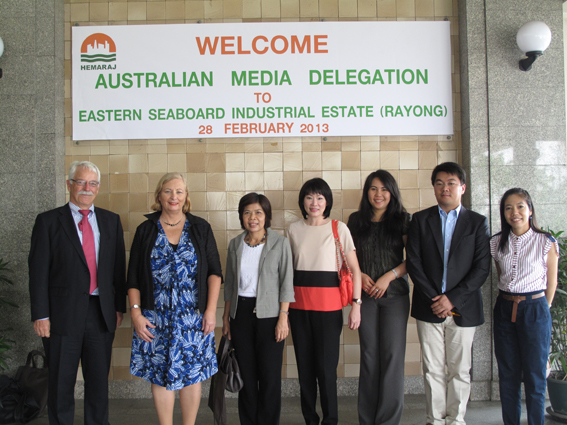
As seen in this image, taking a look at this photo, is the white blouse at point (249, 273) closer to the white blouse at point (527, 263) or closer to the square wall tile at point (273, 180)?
the square wall tile at point (273, 180)

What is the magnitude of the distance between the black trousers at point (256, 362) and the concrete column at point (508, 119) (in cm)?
173

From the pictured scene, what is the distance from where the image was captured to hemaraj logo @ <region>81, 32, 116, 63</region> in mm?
3301

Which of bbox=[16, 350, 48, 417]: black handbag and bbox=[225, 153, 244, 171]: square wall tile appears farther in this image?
bbox=[225, 153, 244, 171]: square wall tile

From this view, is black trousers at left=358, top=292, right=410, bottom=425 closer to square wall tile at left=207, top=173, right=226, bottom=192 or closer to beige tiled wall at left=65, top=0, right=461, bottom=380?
beige tiled wall at left=65, top=0, right=461, bottom=380

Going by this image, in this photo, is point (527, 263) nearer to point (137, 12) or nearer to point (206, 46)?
point (206, 46)

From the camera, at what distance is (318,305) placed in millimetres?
2510

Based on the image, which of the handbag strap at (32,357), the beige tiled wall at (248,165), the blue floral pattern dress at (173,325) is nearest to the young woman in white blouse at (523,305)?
the beige tiled wall at (248,165)

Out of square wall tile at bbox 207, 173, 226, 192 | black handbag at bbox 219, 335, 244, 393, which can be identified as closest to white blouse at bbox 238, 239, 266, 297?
black handbag at bbox 219, 335, 244, 393

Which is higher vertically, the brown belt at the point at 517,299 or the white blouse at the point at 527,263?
the white blouse at the point at 527,263

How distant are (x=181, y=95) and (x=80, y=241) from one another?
56.4 inches

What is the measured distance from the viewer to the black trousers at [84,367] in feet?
7.96

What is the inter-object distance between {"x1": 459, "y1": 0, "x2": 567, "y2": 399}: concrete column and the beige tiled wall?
1.04ft

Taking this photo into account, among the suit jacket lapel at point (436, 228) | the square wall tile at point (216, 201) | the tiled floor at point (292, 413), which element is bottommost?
the tiled floor at point (292, 413)

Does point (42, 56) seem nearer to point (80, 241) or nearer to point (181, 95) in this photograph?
point (181, 95)
